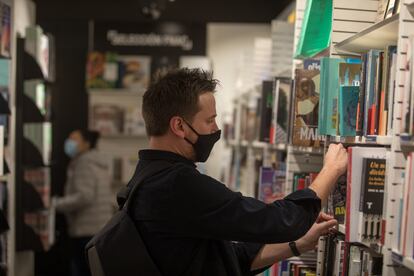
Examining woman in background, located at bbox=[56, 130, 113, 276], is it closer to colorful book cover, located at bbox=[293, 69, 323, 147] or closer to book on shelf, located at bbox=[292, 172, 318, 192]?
book on shelf, located at bbox=[292, 172, 318, 192]

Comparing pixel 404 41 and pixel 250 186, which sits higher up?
pixel 404 41

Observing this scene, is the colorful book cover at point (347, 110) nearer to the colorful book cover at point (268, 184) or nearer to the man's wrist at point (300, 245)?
the man's wrist at point (300, 245)

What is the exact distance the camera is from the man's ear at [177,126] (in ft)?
6.57

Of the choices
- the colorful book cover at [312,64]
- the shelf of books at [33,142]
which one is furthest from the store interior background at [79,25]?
the colorful book cover at [312,64]

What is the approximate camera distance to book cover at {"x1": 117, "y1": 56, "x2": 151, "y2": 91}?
723 centimetres

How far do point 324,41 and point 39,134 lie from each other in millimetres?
3351

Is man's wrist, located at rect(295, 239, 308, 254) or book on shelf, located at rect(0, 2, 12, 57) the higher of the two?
book on shelf, located at rect(0, 2, 12, 57)

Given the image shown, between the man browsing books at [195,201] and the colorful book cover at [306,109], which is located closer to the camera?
the man browsing books at [195,201]

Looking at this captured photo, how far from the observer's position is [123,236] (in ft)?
6.32

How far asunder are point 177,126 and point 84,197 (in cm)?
363

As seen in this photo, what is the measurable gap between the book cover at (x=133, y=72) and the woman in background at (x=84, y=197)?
5.75ft

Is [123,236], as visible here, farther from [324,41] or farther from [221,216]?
[324,41]

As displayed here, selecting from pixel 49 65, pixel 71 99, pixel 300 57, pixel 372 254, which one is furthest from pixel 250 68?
pixel 372 254

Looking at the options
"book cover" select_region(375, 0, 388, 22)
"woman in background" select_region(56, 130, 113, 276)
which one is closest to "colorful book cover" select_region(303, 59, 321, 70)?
"book cover" select_region(375, 0, 388, 22)
